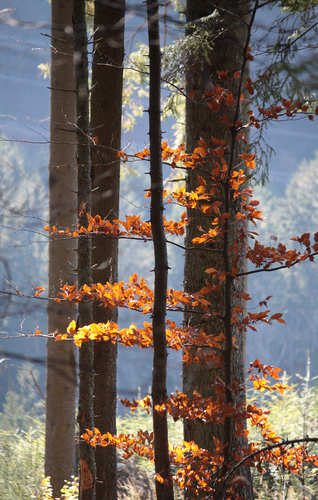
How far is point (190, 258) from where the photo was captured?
2.32 m

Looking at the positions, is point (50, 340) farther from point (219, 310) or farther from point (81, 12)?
point (81, 12)

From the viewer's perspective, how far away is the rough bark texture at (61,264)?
3.25 m

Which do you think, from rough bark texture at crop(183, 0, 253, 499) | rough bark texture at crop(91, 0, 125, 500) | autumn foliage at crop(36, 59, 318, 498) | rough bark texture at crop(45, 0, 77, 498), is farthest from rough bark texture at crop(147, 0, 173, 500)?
rough bark texture at crop(45, 0, 77, 498)

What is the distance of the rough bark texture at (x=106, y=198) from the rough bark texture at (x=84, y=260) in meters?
0.41

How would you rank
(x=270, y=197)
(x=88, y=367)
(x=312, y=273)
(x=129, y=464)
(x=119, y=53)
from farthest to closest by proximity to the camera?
(x=270, y=197) → (x=312, y=273) → (x=129, y=464) → (x=119, y=53) → (x=88, y=367)

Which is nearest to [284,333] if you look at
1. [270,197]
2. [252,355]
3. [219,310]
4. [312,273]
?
[252,355]

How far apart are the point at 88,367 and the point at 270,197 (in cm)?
3176

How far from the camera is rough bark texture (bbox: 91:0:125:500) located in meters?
2.44

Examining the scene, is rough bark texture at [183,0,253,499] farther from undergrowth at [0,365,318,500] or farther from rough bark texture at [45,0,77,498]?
rough bark texture at [45,0,77,498]

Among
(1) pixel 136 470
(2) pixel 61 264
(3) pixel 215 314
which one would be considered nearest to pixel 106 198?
(2) pixel 61 264

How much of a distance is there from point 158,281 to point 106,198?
1.24 m

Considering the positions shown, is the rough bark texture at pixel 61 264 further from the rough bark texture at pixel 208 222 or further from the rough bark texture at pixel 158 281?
the rough bark texture at pixel 158 281

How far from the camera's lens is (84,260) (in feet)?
6.47

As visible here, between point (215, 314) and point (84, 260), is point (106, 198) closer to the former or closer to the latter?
point (84, 260)
